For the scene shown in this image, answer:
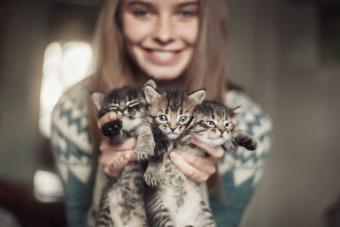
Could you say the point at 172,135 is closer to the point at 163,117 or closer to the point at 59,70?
the point at 163,117

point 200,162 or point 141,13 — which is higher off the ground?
point 141,13

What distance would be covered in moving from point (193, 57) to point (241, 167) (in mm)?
116

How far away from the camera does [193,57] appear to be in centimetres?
38

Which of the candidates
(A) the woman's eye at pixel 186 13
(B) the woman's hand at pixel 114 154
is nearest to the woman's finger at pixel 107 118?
(B) the woman's hand at pixel 114 154

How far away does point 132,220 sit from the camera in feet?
1.11

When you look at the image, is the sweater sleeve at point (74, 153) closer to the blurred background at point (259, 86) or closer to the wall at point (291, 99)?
the blurred background at point (259, 86)

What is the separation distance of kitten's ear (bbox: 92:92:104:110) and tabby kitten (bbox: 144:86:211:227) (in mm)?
46

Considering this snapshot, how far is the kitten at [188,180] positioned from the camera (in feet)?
1.05

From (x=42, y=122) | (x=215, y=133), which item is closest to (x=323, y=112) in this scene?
(x=215, y=133)

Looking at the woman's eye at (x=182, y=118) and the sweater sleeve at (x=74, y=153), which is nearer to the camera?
the woman's eye at (x=182, y=118)

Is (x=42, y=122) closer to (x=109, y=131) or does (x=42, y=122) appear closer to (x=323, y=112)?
(x=109, y=131)

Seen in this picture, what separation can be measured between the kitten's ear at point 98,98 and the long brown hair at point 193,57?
1 centimetres

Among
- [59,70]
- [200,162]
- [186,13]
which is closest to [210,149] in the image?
[200,162]

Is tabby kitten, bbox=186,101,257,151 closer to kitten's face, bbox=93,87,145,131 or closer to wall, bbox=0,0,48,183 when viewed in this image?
kitten's face, bbox=93,87,145,131
